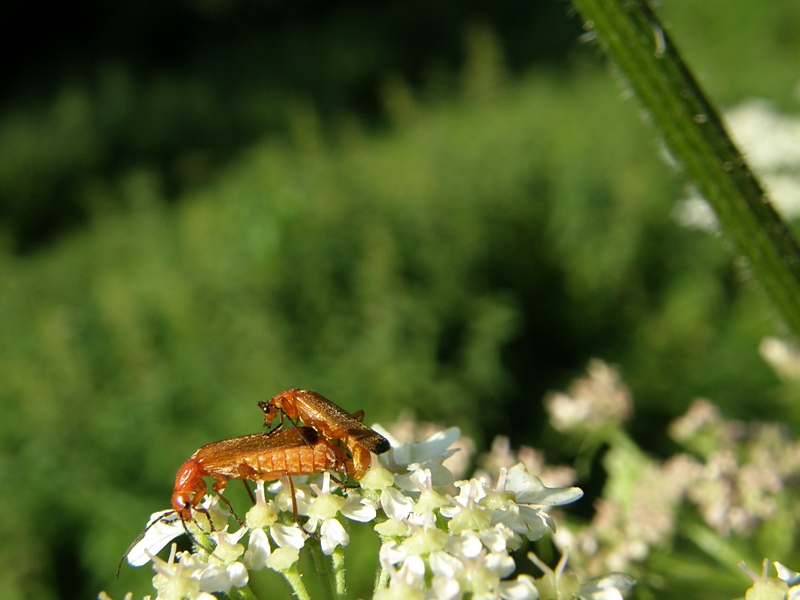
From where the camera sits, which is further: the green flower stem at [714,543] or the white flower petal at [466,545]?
the green flower stem at [714,543]

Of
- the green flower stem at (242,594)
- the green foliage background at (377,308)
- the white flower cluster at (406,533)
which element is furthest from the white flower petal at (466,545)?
the green foliage background at (377,308)

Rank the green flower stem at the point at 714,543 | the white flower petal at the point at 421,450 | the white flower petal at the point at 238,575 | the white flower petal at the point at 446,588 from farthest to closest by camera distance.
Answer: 1. the green flower stem at the point at 714,543
2. the white flower petal at the point at 421,450
3. the white flower petal at the point at 238,575
4. the white flower petal at the point at 446,588

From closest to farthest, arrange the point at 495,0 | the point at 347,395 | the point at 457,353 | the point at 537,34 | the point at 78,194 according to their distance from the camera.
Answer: the point at 347,395, the point at 457,353, the point at 78,194, the point at 537,34, the point at 495,0

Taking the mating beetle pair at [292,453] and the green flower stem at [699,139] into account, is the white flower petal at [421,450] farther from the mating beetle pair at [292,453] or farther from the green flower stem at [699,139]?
the green flower stem at [699,139]

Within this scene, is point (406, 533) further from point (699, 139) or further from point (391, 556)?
point (699, 139)

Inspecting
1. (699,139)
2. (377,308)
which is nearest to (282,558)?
(699,139)

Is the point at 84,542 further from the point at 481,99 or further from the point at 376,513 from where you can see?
the point at 481,99

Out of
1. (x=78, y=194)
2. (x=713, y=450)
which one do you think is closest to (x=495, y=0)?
(x=78, y=194)
